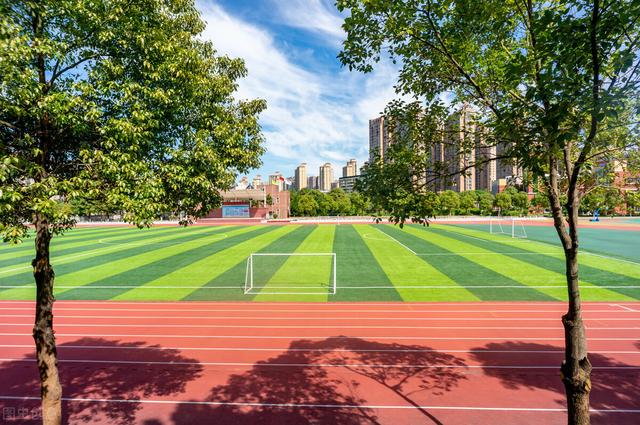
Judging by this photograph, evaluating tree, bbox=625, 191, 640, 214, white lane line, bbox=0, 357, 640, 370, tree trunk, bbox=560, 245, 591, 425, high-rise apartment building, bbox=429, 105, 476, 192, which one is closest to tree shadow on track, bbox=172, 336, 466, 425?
white lane line, bbox=0, 357, 640, 370

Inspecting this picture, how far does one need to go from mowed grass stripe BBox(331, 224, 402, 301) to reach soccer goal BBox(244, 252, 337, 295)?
0.72 meters

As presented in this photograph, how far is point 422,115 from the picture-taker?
22.7 feet

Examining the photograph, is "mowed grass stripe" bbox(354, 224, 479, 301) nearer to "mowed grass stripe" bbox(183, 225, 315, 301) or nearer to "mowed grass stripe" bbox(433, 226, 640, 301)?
"mowed grass stripe" bbox(433, 226, 640, 301)

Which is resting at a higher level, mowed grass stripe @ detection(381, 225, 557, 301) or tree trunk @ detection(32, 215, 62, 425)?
tree trunk @ detection(32, 215, 62, 425)

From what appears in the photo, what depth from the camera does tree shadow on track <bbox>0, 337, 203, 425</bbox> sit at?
7711 mm

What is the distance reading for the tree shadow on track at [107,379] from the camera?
7711 mm

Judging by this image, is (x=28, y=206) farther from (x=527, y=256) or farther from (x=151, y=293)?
(x=527, y=256)

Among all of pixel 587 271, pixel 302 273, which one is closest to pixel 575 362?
pixel 302 273

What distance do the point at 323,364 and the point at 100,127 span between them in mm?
8282

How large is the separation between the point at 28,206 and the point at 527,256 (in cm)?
2983

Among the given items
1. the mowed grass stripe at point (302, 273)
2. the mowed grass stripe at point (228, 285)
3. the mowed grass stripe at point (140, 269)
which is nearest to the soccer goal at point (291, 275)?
the mowed grass stripe at point (302, 273)

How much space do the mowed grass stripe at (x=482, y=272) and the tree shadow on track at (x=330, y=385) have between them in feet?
26.5

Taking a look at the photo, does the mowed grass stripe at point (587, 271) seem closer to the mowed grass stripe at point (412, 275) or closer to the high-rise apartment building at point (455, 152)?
the mowed grass stripe at point (412, 275)

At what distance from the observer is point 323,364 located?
31.7 feet
